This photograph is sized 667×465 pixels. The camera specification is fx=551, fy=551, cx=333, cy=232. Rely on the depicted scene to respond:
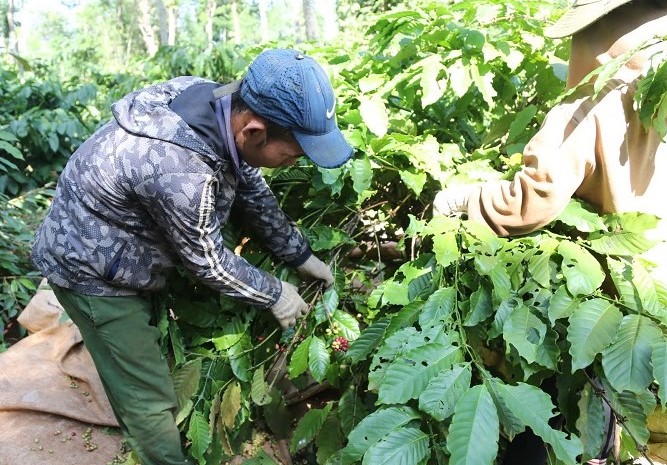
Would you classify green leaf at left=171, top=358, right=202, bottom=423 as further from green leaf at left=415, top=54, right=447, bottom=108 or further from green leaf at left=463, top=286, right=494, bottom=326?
green leaf at left=415, top=54, right=447, bottom=108

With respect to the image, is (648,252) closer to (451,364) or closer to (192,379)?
(451,364)

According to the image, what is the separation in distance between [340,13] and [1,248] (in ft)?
45.2

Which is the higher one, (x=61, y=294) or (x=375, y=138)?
(x=375, y=138)

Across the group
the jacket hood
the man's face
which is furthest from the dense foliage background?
the jacket hood

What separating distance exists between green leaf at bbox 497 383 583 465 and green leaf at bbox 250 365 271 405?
37.7 inches

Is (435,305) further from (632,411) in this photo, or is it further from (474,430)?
(632,411)

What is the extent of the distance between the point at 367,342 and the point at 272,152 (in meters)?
0.64

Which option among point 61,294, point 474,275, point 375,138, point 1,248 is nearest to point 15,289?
point 1,248

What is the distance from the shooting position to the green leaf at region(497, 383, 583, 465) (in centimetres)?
117

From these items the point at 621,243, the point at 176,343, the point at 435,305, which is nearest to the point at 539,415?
the point at 435,305

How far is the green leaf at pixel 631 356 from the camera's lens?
1206 millimetres

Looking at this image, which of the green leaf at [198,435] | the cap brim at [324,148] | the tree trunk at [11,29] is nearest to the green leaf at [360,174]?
the cap brim at [324,148]

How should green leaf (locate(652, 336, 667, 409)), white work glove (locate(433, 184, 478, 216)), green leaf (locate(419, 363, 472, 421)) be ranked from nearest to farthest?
green leaf (locate(652, 336, 667, 409)), green leaf (locate(419, 363, 472, 421)), white work glove (locate(433, 184, 478, 216))

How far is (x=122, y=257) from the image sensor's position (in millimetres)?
1739
